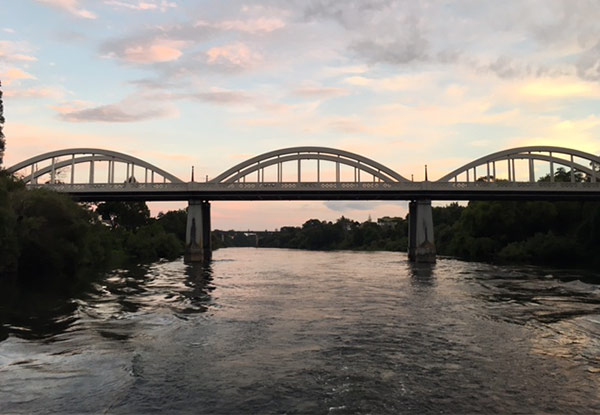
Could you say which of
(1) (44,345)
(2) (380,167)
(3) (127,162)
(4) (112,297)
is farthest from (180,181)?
(1) (44,345)

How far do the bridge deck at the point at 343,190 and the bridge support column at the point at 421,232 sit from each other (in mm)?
1705

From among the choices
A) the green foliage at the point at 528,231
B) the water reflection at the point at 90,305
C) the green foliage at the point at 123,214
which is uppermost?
the green foliage at the point at 123,214

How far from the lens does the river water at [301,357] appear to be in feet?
27.3

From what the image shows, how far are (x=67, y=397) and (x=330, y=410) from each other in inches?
187

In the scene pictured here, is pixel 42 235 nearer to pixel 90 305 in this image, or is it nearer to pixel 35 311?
pixel 90 305

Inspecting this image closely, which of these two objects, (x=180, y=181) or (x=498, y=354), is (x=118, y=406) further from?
(x=180, y=181)

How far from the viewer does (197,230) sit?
212ft

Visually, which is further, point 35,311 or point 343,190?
point 343,190

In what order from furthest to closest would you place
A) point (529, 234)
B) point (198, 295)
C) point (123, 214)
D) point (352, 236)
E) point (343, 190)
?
1. point (352, 236)
2. point (123, 214)
3. point (529, 234)
4. point (343, 190)
5. point (198, 295)

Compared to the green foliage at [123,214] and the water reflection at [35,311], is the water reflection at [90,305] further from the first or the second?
the green foliage at [123,214]

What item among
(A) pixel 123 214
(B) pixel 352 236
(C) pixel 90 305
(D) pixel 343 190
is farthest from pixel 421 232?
(B) pixel 352 236

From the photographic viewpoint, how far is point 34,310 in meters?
18.4

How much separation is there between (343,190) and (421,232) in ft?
39.9

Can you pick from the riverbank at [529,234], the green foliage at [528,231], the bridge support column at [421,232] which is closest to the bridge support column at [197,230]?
the bridge support column at [421,232]
